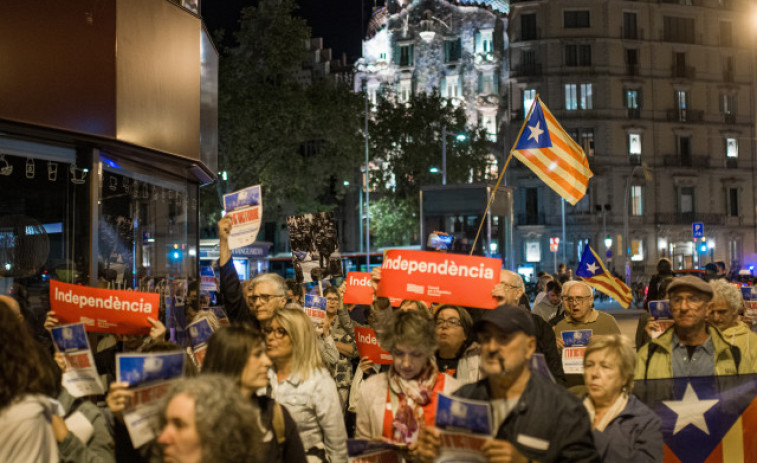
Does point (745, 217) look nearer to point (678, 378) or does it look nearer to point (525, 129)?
point (525, 129)

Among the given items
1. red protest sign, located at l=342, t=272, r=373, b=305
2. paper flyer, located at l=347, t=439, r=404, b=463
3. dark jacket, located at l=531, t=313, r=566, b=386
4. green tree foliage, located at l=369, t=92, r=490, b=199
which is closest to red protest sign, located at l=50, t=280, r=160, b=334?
paper flyer, located at l=347, t=439, r=404, b=463

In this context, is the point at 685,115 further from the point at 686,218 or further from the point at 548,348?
the point at 548,348

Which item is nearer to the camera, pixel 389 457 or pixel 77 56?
pixel 389 457

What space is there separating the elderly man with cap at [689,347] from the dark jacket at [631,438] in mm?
1670

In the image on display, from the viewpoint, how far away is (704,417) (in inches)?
231

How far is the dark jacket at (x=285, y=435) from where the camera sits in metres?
4.15

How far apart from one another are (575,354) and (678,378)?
5.34 feet

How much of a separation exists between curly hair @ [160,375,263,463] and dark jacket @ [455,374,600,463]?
3.65 ft

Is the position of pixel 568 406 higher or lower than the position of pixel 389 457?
higher

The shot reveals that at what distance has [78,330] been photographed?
184 inches

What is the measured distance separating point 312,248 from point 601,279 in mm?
5739

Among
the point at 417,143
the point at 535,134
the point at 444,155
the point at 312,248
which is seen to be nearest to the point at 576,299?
the point at 312,248

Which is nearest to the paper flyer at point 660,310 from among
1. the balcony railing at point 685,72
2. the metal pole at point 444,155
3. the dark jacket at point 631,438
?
the dark jacket at point 631,438

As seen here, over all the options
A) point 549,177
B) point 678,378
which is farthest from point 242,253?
point 678,378
